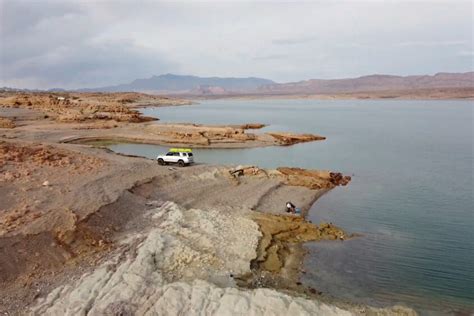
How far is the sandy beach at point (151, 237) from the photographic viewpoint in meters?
15.0

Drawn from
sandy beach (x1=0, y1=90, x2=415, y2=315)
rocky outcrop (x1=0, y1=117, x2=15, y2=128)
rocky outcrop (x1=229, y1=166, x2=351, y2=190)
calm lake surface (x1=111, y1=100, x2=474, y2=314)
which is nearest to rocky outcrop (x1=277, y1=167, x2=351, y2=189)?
rocky outcrop (x1=229, y1=166, x2=351, y2=190)

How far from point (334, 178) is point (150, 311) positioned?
1086 inches

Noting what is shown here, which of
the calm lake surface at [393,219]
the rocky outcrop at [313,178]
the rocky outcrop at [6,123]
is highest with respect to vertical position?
the rocky outcrop at [6,123]

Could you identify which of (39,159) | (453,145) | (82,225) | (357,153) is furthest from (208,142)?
(82,225)

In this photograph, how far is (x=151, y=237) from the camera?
1989cm

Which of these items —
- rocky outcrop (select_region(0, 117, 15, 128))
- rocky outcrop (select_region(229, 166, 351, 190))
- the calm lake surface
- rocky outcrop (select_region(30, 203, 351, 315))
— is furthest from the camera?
rocky outcrop (select_region(0, 117, 15, 128))

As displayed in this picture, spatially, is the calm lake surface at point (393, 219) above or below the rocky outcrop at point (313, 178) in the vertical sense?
below

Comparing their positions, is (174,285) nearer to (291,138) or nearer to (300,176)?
(300,176)

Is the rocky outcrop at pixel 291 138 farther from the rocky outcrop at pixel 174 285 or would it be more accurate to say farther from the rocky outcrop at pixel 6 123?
the rocky outcrop at pixel 174 285

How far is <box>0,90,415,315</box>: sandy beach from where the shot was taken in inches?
590

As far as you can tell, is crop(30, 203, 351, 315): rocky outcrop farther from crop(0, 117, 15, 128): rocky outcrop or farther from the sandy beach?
crop(0, 117, 15, 128): rocky outcrop

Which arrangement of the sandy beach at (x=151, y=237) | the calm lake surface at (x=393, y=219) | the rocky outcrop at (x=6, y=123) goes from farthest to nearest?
the rocky outcrop at (x=6, y=123) < the calm lake surface at (x=393, y=219) < the sandy beach at (x=151, y=237)

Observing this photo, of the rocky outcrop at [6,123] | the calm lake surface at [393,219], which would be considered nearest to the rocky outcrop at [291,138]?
the calm lake surface at [393,219]

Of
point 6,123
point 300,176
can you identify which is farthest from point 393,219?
point 6,123
